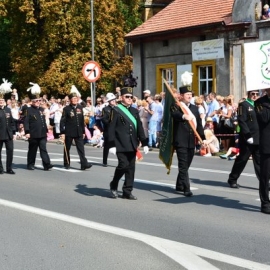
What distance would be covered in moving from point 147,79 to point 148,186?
21.9m

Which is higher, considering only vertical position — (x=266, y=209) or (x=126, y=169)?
(x=126, y=169)

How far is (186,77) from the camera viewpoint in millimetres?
12570

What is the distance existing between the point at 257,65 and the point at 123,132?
9.63 ft

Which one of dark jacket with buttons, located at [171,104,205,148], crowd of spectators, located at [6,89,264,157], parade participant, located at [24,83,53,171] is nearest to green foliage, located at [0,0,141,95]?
crowd of spectators, located at [6,89,264,157]

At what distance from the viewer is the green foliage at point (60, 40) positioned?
43881 mm

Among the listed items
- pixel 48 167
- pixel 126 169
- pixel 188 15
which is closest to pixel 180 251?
pixel 126 169

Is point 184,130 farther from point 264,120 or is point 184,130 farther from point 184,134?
point 264,120

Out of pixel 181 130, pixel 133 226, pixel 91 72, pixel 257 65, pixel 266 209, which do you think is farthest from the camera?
pixel 91 72

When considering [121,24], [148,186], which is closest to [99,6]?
[121,24]

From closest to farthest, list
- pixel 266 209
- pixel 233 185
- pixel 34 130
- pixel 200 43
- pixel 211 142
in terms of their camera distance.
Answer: pixel 266 209, pixel 233 185, pixel 34 130, pixel 211 142, pixel 200 43

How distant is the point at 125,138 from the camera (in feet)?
40.3

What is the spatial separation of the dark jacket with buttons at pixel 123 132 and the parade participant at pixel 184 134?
2.15 feet

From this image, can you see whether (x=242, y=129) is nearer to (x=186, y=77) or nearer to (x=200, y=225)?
(x=186, y=77)

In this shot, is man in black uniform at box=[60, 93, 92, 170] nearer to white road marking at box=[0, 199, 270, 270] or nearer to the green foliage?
white road marking at box=[0, 199, 270, 270]
